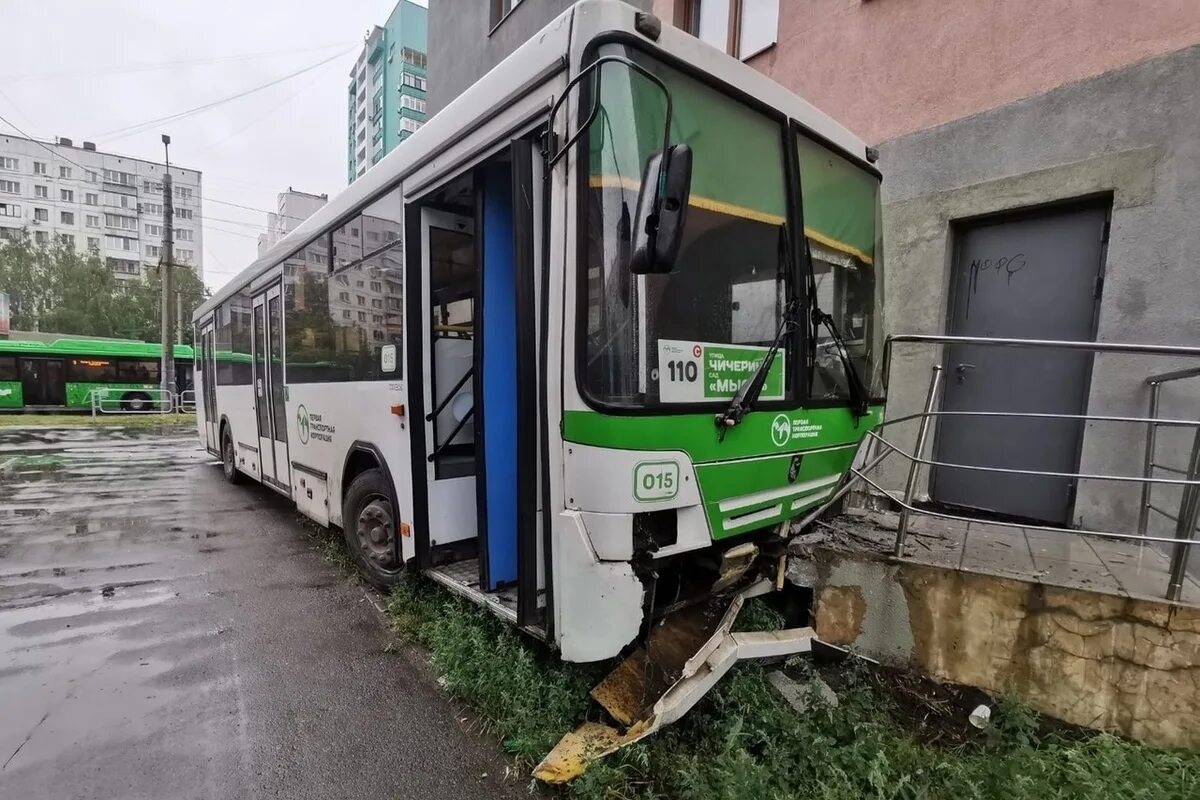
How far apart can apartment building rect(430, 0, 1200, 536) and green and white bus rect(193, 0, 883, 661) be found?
71.9 inches

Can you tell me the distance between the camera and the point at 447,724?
2.88 m

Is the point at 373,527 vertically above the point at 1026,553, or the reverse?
the point at 1026,553

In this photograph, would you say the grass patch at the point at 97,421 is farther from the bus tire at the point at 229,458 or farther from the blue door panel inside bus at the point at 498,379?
the blue door panel inside bus at the point at 498,379

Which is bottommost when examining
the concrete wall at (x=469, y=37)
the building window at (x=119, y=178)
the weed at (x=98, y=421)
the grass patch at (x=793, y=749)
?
the weed at (x=98, y=421)

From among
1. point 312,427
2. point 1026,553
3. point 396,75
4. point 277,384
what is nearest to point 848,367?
point 1026,553

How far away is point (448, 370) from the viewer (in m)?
3.83

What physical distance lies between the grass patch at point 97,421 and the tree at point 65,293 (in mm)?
18420

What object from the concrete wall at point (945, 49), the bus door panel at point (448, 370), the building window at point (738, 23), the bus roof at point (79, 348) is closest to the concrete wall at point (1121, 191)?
the concrete wall at point (945, 49)

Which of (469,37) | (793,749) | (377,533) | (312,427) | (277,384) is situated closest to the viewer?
(793,749)

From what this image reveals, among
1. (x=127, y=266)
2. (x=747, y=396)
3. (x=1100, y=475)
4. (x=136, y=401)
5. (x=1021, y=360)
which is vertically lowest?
(x=136, y=401)

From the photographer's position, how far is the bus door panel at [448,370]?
3637 millimetres

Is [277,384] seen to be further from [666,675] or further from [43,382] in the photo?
[43,382]

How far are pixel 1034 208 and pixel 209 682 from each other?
643cm

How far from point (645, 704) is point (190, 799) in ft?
6.18
